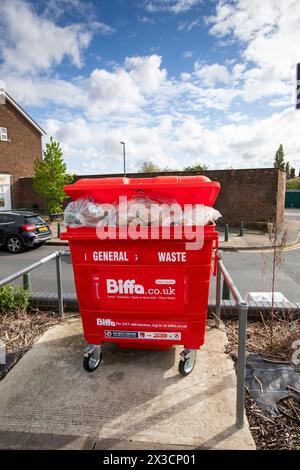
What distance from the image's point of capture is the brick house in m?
21.1

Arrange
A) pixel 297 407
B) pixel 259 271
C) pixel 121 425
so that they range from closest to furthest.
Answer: pixel 121 425, pixel 297 407, pixel 259 271

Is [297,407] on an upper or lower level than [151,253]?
lower

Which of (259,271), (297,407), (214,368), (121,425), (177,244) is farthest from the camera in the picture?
(259,271)

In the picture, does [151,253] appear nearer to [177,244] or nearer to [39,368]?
[177,244]

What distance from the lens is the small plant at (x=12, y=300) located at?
3.66 m

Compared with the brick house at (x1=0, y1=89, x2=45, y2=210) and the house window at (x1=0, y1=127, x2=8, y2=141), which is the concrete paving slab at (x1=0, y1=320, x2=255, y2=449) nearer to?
the brick house at (x1=0, y1=89, x2=45, y2=210)

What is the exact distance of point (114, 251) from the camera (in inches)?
97.1

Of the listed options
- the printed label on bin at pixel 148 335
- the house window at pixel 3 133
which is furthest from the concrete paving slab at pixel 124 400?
the house window at pixel 3 133

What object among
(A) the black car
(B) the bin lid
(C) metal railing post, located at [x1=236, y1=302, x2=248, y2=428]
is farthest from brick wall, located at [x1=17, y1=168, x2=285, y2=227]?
(C) metal railing post, located at [x1=236, y1=302, x2=248, y2=428]

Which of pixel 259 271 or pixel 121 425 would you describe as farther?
pixel 259 271

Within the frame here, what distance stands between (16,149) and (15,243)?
1492 centimetres

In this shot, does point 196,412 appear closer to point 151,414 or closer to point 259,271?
point 151,414
